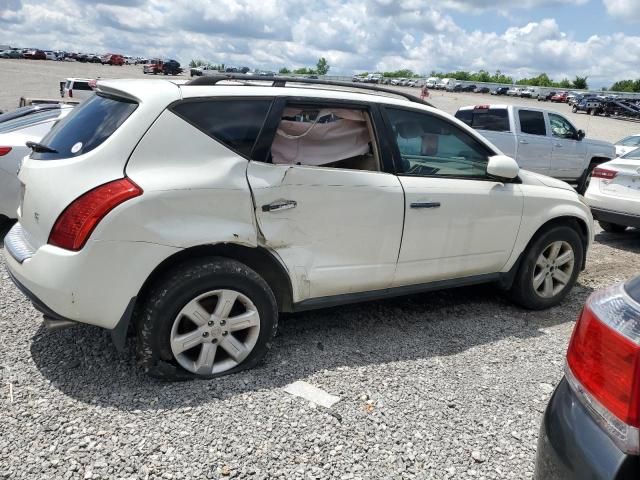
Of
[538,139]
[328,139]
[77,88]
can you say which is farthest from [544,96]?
[328,139]

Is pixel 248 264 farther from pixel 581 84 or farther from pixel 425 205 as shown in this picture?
pixel 581 84

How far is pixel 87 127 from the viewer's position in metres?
3.08

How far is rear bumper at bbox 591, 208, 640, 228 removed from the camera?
22.0 ft

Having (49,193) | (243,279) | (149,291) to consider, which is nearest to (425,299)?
(243,279)

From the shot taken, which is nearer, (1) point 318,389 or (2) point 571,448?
(2) point 571,448

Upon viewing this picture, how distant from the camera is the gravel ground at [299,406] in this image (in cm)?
249

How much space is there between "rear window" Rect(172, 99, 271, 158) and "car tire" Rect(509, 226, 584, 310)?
256 centimetres

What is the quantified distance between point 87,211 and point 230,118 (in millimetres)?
979

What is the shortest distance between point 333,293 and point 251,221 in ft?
2.67

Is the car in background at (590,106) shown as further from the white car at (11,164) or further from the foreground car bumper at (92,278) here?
the foreground car bumper at (92,278)

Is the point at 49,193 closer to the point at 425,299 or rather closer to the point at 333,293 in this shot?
the point at 333,293

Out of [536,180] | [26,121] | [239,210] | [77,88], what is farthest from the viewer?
[77,88]

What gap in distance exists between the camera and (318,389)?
3.12 metres

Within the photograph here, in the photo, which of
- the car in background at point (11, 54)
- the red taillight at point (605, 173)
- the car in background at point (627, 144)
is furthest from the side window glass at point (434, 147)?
the car in background at point (11, 54)
